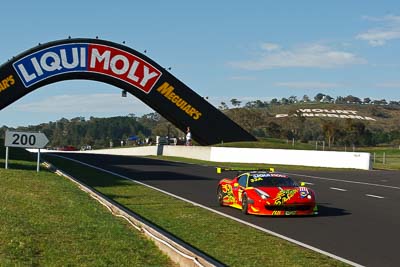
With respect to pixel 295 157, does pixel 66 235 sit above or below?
below

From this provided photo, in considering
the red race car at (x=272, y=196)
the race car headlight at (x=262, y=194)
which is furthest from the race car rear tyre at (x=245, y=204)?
the race car headlight at (x=262, y=194)

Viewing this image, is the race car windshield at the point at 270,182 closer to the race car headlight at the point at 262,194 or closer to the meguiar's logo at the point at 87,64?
the race car headlight at the point at 262,194

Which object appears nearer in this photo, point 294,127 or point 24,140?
point 24,140

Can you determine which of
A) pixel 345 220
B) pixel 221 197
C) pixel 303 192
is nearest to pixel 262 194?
pixel 303 192

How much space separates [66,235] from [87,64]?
38644 mm

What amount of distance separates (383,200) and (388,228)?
21.9ft

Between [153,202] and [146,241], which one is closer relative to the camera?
[146,241]

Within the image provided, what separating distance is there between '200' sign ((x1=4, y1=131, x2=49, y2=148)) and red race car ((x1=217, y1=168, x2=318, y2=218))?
1081 centimetres

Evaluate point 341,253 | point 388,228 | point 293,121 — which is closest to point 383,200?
point 388,228

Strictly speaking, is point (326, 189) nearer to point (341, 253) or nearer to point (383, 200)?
point (383, 200)

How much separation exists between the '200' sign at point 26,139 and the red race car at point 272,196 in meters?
10.8

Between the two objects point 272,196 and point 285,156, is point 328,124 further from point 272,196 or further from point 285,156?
point 272,196

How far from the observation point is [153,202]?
1731 centimetres

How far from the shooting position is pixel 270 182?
53.4ft
